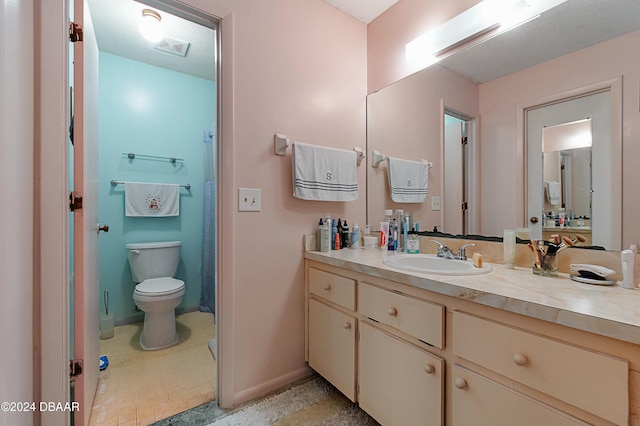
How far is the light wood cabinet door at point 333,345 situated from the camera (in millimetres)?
1339

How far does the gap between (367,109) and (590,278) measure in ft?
5.01

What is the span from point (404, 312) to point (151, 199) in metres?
2.42

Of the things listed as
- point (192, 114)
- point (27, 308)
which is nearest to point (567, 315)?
point (27, 308)

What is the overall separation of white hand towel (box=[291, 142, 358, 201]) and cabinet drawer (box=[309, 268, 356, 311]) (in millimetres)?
446

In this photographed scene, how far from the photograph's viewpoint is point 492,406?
827mm

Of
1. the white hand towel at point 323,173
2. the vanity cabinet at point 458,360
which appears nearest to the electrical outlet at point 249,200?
the white hand towel at point 323,173

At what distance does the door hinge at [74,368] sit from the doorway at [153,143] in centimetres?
88

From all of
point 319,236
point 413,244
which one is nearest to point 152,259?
point 319,236

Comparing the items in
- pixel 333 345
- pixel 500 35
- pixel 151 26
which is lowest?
pixel 333 345

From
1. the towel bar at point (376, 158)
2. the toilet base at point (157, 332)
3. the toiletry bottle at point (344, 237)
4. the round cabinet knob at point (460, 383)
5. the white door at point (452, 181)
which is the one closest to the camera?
the round cabinet knob at point (460, 383)

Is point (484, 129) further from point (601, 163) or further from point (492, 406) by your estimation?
point (492, 406)

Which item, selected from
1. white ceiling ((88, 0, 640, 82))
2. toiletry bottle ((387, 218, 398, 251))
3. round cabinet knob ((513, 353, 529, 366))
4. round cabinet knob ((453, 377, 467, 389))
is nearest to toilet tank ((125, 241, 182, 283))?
white ceiling ((88, 0, 640, 82))

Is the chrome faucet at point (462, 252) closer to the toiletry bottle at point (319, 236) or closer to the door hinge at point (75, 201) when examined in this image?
the toiletry bottle at point (319, 236)

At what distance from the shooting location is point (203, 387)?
5.25 ft
